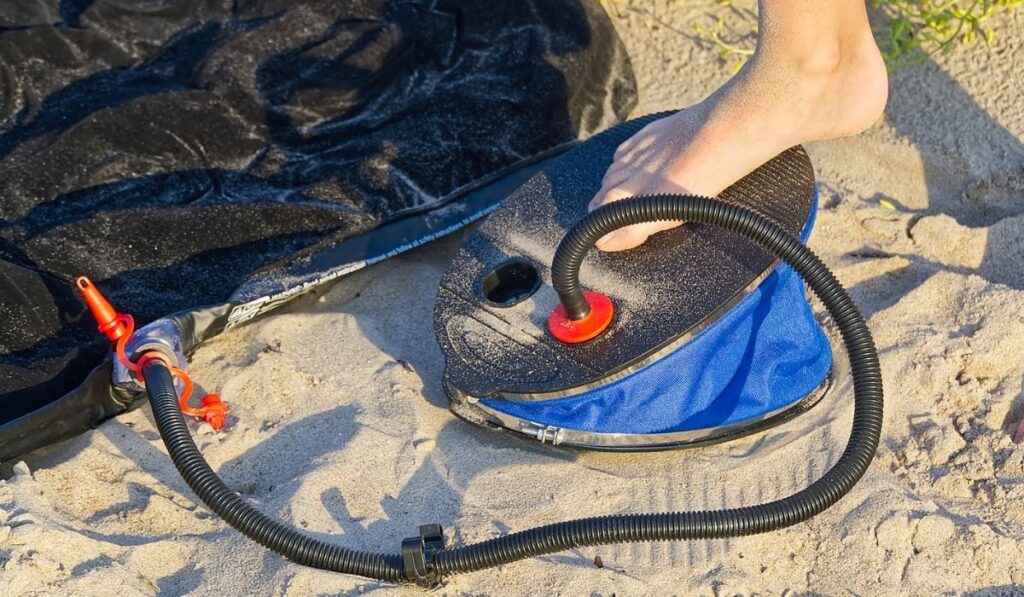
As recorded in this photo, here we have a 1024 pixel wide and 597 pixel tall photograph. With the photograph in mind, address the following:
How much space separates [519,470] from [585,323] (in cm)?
23

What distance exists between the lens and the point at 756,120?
1548 millimetres

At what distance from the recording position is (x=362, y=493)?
1420mm

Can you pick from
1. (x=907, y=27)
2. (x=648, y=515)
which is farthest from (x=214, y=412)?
(x=907, y=27)

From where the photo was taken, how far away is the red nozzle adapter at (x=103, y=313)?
1.47 meters

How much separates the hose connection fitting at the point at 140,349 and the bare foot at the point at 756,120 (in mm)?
644

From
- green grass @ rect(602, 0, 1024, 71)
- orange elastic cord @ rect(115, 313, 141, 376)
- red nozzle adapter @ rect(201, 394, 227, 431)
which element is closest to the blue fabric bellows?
red nozzle adapter @ rect(201, 394, 227, 431)

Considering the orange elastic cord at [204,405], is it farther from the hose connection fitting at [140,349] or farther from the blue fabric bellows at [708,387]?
the blue fabric bellows at [708,387]

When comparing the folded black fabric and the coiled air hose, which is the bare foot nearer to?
the coiled air hose

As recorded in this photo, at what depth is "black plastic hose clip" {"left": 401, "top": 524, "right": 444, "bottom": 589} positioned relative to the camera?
4.10ft

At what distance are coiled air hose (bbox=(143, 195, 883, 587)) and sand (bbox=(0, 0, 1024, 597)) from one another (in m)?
0.04

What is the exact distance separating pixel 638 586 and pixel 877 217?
3.21 feet

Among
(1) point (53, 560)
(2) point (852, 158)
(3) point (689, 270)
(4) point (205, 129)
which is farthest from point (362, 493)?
(2) point (852, 158)

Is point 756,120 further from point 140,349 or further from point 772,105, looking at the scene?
point 140,349

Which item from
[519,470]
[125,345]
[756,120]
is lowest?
[519,470]
